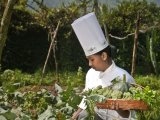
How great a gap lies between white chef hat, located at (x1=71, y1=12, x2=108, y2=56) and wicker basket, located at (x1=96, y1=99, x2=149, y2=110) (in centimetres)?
88

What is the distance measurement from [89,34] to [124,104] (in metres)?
1.02

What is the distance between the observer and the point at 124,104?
2631 millimetres

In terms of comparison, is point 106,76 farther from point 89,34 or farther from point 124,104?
point 124,104

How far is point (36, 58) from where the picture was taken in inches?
647

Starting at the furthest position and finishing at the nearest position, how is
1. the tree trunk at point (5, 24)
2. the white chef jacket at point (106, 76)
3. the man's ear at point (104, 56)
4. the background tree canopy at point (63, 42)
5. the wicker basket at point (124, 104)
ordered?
the background tree canopy at point (63, 42) < the tree trunk at point (5, 24) < the man's ear at point (104, 56) < the white chef jacket at point (106, 76) < the wicker basket at point (124, 104)

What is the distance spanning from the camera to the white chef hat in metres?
3.55

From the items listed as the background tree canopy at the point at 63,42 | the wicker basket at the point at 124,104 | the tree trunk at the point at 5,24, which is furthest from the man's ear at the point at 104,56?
the background tree canopy at the point at 63,42

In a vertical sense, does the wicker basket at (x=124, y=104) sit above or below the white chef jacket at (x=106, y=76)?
below

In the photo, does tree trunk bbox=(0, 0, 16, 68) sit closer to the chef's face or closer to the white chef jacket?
the white chef jacket

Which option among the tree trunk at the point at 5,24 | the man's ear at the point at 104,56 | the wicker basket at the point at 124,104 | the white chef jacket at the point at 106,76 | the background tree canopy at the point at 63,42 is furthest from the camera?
the background tree canopy at the point at 63,42

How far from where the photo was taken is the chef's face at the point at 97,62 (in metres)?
3.49

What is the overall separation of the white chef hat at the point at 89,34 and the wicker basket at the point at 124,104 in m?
0.88

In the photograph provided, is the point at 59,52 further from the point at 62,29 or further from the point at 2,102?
the point at 2,102

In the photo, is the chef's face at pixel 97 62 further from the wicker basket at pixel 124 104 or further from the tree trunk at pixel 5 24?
the tree trunk at pixel 5 24
